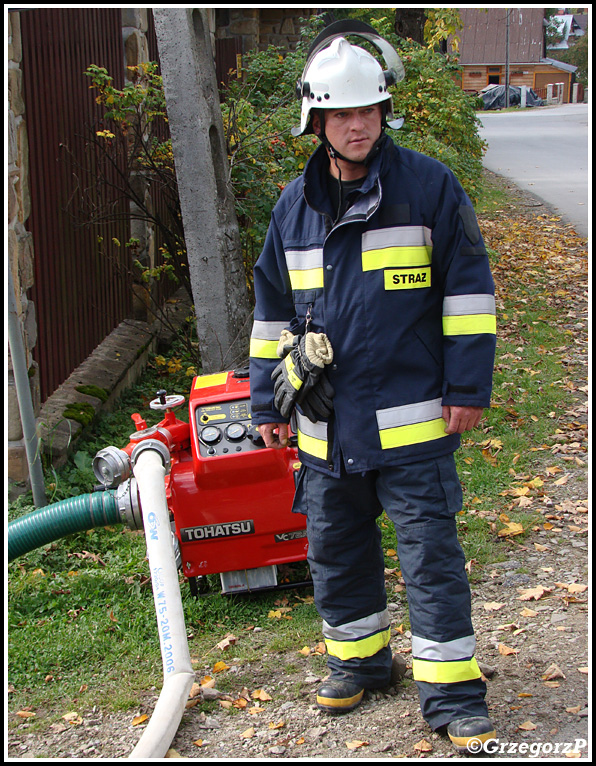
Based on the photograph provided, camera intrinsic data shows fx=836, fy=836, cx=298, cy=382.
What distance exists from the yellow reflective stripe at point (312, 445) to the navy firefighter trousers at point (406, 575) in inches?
2.9

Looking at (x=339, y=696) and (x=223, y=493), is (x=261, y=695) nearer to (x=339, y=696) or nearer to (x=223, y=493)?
(x=339, y=696)

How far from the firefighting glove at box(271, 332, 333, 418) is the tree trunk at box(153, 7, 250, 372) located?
2000 millimetres

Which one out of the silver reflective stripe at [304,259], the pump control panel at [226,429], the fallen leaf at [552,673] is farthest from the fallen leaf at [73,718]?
the silver reflective stripe at [304,259]

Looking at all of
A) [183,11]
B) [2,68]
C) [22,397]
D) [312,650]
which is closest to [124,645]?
[312,650]

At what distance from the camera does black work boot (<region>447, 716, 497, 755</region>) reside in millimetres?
2613

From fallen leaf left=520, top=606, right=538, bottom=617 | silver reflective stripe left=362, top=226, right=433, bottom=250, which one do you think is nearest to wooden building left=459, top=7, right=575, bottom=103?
fallen leaf left=520, top=606, right=538, bottom=617

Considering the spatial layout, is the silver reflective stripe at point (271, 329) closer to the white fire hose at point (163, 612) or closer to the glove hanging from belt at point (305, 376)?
the glove hanging from belt at point (305, 376)

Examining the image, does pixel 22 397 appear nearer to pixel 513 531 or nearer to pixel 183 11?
pixel 183 11

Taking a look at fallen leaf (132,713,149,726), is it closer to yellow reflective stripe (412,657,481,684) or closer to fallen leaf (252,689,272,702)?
fallen leaf (252,689,272,702)

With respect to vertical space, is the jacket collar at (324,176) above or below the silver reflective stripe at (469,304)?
above

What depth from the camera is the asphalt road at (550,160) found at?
1379 cm

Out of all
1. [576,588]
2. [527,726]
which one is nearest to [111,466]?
[527,726]

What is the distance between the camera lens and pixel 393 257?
270cm

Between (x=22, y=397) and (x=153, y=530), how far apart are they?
160 cm
